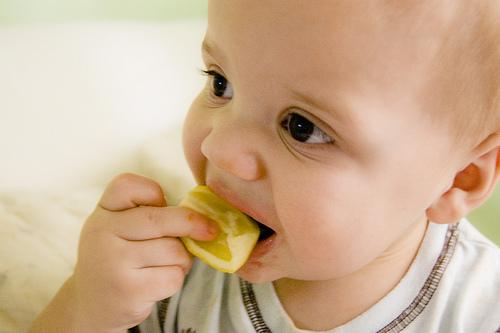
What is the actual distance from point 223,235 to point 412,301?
0.22 m

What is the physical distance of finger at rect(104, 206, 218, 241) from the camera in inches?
23.2

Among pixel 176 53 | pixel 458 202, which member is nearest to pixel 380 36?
pixel 458 202

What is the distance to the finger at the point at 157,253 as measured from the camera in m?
0.60

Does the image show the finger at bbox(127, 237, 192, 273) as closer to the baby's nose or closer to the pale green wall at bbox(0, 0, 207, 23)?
the baby's nose

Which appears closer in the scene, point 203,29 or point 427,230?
point 427,230

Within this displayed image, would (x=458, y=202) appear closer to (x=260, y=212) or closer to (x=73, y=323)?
(x=260, y=212)

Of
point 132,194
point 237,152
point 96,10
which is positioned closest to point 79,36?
point 96,10

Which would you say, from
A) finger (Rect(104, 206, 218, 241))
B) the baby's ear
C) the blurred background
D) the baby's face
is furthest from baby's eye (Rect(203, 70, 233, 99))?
the blurred background

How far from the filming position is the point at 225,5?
0.54 metres

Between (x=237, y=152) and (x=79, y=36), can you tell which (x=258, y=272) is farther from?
(x=79, y=36)

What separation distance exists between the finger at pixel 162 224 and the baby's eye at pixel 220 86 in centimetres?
11

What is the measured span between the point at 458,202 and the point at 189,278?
1.08ft

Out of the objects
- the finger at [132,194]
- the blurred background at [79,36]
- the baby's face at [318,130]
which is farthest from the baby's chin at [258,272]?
the blurred background at [79,36]

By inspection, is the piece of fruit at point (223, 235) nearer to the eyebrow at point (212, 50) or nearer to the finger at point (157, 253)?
the finger at point (157, 253)
